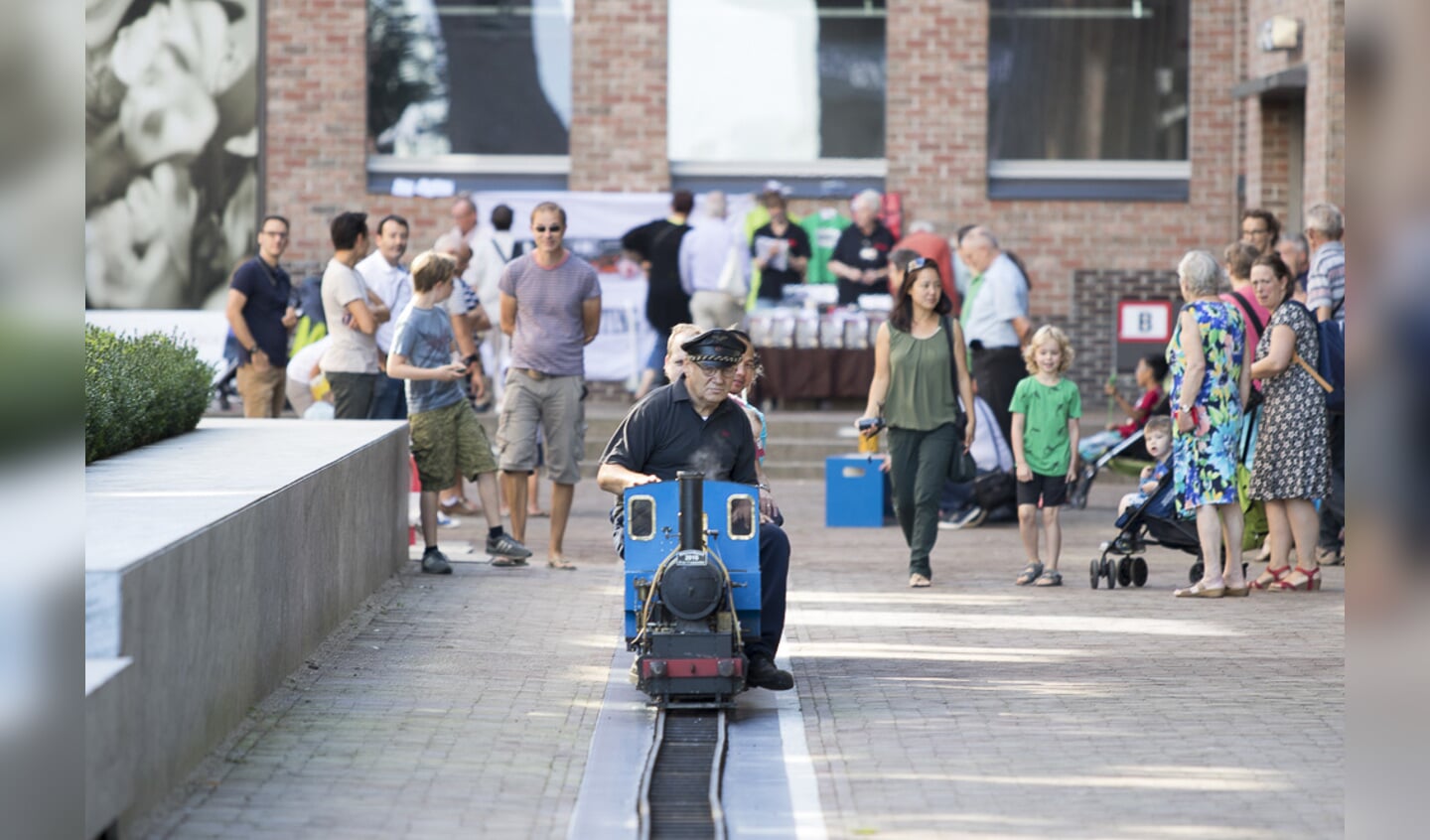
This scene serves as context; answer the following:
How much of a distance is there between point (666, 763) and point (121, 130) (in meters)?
17.8

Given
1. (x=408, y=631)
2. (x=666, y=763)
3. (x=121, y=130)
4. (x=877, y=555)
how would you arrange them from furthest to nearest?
(x=121, y=130) → (x=877, y=555) → (x=408, y=631) → (x=666, y=763)

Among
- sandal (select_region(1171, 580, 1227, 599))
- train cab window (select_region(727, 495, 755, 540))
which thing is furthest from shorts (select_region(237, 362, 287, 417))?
train cab window (select_region(727, 495, 755, 540))

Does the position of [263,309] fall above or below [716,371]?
above

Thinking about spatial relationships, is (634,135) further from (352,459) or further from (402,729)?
(402,729)

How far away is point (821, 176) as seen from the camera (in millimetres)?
23688

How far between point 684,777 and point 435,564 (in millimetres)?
5681

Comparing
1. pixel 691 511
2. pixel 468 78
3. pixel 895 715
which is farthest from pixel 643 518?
pixel 468 78

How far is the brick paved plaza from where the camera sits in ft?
21.4

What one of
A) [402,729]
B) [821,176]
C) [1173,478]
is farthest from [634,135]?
[402,729]

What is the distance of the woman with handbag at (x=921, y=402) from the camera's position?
12336mm

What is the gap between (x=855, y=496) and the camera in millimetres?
15930

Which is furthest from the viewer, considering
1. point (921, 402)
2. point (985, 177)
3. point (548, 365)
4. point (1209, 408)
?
point (985, 177)

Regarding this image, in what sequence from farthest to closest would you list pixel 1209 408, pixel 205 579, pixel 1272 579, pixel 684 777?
pixel 1272 579, pixel 1209 408, pixel 684 777, pixel 205 579

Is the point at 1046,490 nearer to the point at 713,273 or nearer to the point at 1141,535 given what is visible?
the point at 1141,535
